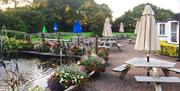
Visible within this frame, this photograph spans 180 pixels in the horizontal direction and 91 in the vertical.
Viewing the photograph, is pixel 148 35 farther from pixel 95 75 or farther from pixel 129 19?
pixel 129 19

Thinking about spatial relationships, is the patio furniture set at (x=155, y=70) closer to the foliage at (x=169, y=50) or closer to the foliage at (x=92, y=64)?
the foliage at (x=92, y=64)

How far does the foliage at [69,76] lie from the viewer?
322 inches

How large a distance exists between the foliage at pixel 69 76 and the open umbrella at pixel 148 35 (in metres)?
2.36

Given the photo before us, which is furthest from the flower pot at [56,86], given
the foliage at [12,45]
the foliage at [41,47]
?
the foliage at [12,45]

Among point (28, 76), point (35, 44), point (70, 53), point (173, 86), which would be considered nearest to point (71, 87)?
point (173, 86)

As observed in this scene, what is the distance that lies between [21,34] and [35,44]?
793cm

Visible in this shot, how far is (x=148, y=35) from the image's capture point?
982 centimetres

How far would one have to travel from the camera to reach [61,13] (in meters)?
52.7

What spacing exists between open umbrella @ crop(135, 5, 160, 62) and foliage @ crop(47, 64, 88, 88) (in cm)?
236

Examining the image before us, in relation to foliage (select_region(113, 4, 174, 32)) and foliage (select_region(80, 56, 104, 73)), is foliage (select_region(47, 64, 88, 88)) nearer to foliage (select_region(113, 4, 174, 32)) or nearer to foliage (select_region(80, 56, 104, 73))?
foliage (select_region(80, 56, 104, 73))

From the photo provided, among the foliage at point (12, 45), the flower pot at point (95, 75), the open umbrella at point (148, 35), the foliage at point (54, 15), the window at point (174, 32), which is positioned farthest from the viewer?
the foliage at point (54, 15)

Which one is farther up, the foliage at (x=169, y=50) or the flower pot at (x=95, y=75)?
the foliage at (x=169, y=50)

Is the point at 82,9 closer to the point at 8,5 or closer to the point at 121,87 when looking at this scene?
the point at 8,5

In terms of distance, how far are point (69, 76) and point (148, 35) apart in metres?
2.97
